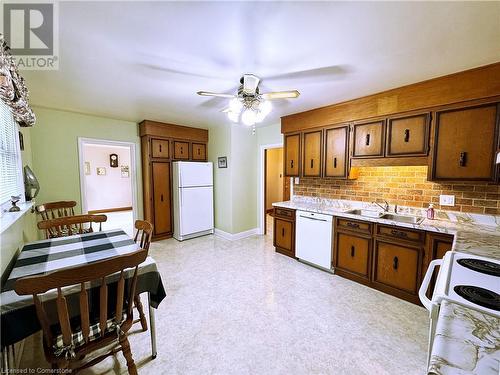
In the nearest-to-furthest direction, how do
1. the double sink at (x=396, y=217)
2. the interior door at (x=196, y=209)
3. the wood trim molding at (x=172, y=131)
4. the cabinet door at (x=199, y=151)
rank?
the double sink at (x=396, y=217), the wood trim molding at (x=172, y=131), the interior door at (x=196, y=209), the cabinet door at (x=199, y=151)

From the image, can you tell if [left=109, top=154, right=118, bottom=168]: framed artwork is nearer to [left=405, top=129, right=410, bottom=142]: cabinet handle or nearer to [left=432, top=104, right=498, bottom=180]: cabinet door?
[left=405, top=129, right=410, bottom=142]: cabinet handle

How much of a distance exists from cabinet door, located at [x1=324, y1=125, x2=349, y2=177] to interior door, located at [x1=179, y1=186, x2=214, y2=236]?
8.26ft

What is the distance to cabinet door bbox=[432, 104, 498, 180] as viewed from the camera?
1962 mm

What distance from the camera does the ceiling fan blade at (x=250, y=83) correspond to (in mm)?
1980

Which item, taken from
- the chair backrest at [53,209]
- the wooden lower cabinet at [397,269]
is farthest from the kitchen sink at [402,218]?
the chair backrest at [53,209]

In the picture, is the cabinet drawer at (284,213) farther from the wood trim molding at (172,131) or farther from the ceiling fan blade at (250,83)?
the wood trim molding at (172,131)

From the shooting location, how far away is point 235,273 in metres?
2.98

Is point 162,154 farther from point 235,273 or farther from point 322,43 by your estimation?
point 322,43

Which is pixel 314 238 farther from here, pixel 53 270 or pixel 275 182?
pixel 275 182

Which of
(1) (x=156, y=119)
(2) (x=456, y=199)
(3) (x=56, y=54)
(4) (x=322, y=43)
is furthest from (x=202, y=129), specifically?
(2) (x=456, y=199)

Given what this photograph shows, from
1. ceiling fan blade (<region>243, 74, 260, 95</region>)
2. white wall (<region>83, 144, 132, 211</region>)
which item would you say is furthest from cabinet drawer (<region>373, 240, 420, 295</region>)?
white wall (<region>83, 144, 132, 211</region>)

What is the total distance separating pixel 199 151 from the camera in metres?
4.77

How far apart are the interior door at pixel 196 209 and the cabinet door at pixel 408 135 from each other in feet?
10.9

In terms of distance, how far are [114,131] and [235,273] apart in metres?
3.39
